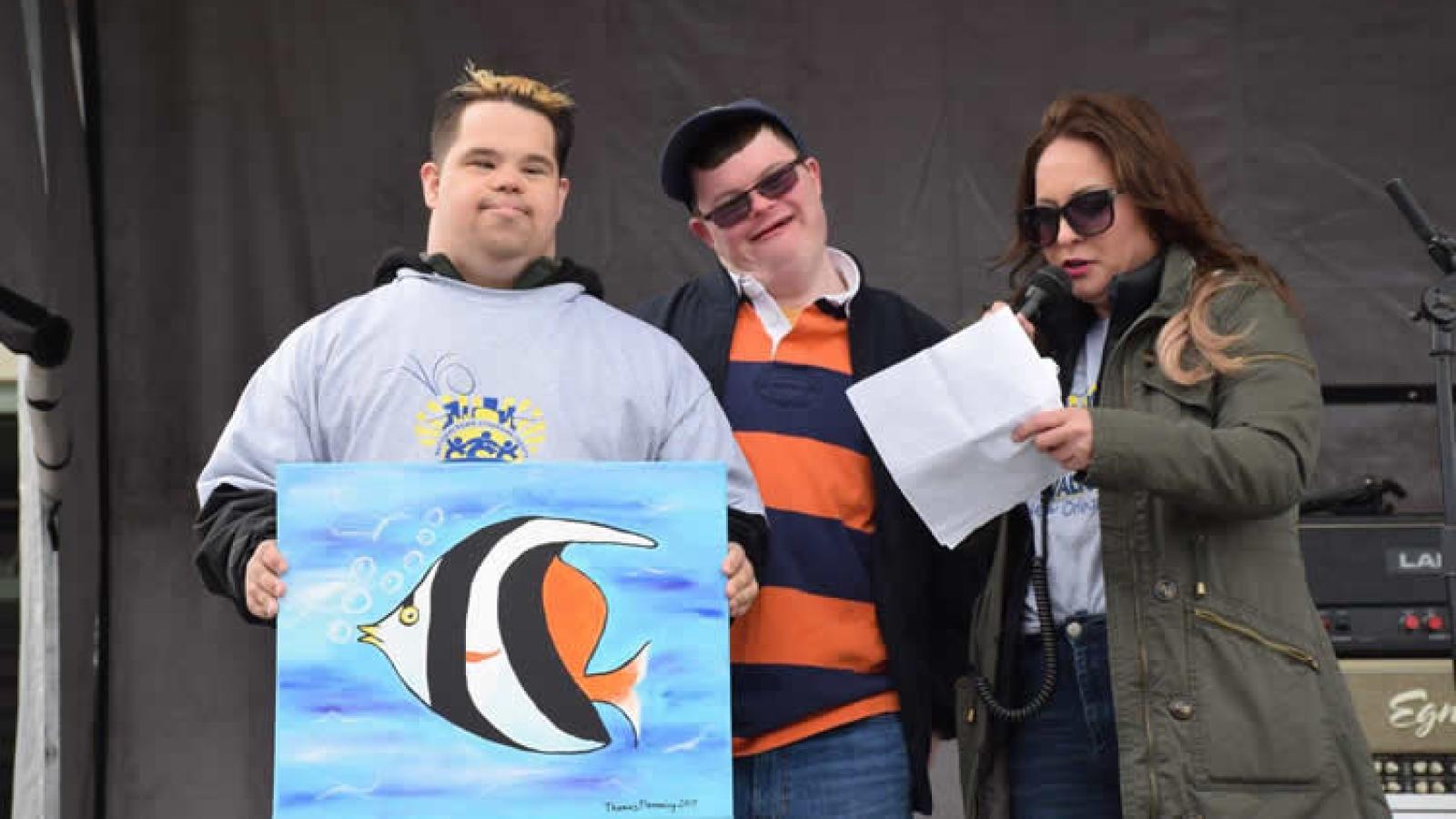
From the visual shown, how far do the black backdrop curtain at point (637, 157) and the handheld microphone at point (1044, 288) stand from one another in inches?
48.9

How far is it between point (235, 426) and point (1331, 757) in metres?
1.47

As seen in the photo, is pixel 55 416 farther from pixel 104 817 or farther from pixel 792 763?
pixel 792 763

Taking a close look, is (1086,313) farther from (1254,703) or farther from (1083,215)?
(1254,703)

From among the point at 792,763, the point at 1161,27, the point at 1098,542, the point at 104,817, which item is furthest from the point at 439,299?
the point at 1161,27

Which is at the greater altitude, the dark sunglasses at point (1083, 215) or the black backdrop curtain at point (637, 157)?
the black backdrop curtain at point (637, 157)

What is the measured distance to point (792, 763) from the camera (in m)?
2.17

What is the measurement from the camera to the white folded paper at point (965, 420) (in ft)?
6.30

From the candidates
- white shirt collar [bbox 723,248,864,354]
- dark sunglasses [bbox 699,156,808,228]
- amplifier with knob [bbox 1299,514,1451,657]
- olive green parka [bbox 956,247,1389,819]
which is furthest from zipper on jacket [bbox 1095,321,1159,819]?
amplifier with knob [bbox 1299,514,1451,657]

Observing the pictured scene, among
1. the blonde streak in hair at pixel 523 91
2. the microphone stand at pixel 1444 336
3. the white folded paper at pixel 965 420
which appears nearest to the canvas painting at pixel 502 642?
the white folded paper at pixel 965 420

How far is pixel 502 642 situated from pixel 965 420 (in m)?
0.65

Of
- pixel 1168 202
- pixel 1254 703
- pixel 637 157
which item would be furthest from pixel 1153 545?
pixel 637 157

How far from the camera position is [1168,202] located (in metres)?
2.13

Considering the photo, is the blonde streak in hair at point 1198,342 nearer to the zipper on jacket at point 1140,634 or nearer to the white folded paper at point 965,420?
the zipper on jacket at point 1140,634

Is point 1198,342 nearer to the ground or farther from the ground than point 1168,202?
nearer to the ground
